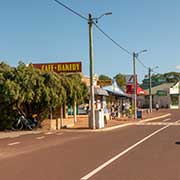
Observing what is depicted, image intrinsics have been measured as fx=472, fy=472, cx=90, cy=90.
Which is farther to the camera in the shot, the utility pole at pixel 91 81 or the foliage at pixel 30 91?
the utility pole at pixel 91 81

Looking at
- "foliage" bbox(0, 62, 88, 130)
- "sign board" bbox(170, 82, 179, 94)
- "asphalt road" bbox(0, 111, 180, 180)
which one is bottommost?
"asphalt road" bbox(0, 111, 180, 180)

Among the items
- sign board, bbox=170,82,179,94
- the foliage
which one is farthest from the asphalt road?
sign board, bbox=170,82,179,94

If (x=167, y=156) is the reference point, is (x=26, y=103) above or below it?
above

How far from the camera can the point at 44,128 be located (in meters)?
32.5

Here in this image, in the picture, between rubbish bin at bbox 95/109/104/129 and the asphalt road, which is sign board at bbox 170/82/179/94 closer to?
rubbish bin at bbox 95/109/104/129

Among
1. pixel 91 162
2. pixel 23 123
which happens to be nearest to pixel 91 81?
pixel 23 123

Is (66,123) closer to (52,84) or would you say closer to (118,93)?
(52,84)

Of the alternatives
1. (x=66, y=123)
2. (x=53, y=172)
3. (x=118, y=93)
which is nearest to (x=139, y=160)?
(x=53, y=172)

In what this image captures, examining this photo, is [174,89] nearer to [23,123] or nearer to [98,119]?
[98,119]

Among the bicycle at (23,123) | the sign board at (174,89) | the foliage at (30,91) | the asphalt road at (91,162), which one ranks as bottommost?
the asphalt road at (91,162)

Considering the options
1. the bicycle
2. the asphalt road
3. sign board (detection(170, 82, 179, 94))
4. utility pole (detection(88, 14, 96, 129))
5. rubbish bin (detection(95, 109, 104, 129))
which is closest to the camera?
the asphalt road

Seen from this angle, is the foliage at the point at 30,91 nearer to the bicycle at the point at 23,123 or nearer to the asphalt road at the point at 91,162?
the bicycle at the point at 23,123

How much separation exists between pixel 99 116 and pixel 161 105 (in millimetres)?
89963

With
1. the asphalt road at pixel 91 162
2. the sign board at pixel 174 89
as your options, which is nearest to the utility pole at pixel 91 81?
the asphalt road at pixel 91 162
